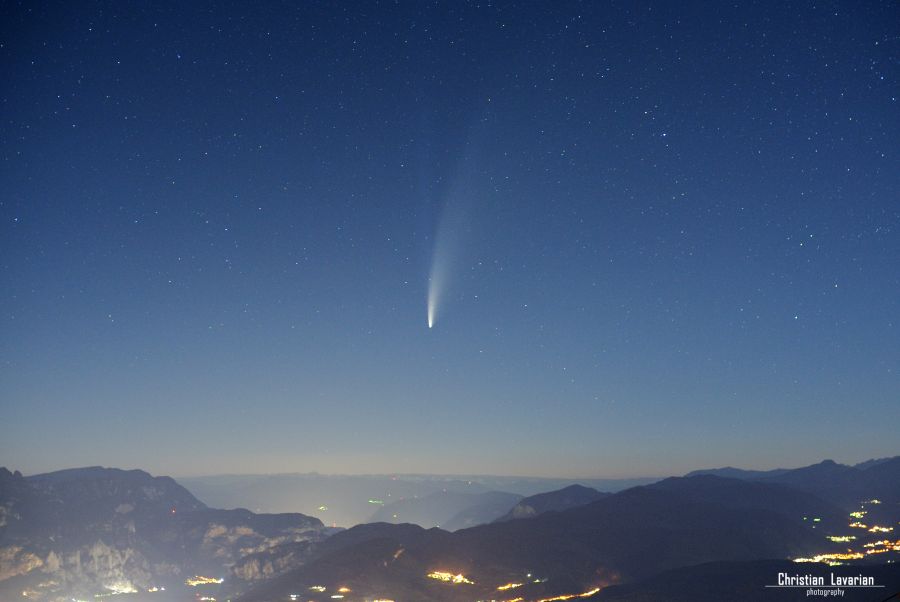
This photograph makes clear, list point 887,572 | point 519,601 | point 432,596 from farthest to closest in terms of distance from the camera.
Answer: point 432,596, point 519,601, point 887,572

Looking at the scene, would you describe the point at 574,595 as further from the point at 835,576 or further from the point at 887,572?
the point at 887,572

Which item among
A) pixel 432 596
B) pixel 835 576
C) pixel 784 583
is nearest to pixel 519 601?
pixel 432 596

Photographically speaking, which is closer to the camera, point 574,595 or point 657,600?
point 657,600

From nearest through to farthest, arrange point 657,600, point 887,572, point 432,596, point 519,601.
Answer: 1. point 887,572
2. point 657,600
3. point 519,601
4. point 432,596

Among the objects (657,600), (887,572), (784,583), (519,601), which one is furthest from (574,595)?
(887,572)

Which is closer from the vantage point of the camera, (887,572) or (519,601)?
(887,572)

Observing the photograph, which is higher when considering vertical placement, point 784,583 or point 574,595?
point 784,583

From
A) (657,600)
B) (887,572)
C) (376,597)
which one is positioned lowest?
(376,597)

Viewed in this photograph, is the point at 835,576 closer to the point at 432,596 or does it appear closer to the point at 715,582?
the point at 715,582

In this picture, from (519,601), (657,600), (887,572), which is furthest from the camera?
(519,601)

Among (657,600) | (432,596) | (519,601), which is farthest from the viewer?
(432,596)
